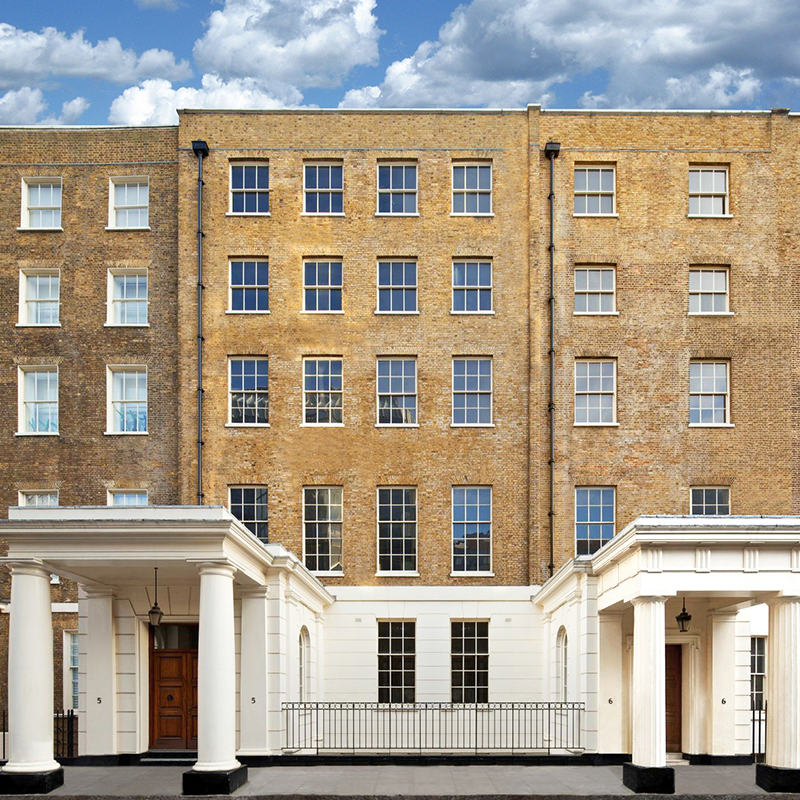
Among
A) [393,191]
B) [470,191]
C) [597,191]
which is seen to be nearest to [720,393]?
[597,191]

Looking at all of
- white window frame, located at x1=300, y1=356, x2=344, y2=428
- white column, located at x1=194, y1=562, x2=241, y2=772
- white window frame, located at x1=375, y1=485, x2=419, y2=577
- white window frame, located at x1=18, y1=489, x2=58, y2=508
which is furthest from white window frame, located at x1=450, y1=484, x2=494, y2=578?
white column, located at x1=194, y1=562, x2=241, y2=772

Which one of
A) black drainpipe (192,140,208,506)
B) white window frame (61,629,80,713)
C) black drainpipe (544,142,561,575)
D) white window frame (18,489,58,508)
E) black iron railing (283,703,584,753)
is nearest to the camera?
black iron railing (283,703,584,753)

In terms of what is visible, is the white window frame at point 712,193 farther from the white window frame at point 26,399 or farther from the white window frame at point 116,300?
the white window frame at point 26,399

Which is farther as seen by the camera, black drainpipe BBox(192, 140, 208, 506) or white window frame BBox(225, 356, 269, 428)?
white window frame BBox(225, 356, 269, 428)

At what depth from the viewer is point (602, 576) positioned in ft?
83.7

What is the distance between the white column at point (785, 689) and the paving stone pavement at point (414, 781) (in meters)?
0.78

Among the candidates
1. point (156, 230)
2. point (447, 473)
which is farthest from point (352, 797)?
point (156, 230)

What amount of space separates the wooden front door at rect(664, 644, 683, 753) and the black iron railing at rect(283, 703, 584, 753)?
2.69 metres

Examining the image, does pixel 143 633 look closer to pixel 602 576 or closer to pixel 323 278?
pixel 602 576

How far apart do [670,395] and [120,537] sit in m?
20.3

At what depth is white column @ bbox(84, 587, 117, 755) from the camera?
2584cm

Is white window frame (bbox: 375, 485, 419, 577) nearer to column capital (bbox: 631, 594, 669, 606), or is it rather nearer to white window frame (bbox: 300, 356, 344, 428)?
white window frame (bbox: 300, 356, 344, 428)

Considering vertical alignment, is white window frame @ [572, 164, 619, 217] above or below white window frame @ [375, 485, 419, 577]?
above

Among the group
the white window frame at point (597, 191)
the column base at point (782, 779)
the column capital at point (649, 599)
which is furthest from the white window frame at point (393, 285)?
the column base at point (782, 779)
